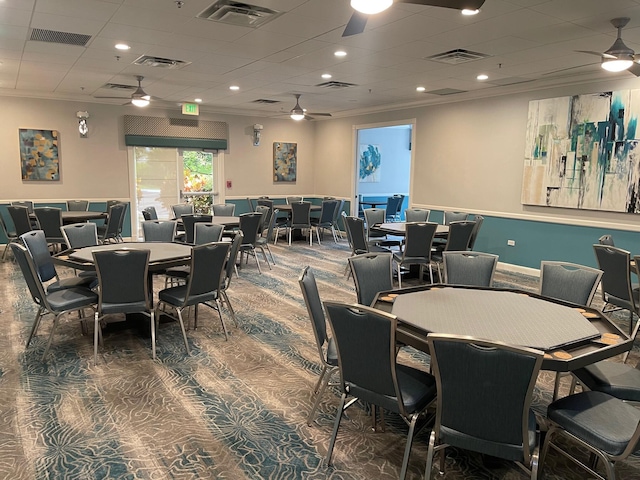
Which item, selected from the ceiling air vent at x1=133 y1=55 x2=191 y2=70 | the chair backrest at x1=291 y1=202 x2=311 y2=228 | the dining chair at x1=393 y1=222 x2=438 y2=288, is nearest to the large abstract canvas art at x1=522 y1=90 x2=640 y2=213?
the dining chair at x1=393 y1=222 x2=438 y2=288

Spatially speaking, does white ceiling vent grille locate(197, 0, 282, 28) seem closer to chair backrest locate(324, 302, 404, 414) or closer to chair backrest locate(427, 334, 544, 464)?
chair backrest locate(324, 302, 404, 414)

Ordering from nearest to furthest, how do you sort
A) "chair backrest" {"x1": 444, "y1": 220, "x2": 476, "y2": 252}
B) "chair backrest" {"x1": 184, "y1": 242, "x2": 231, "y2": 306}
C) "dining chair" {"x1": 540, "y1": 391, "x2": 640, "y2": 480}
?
1. "dining chair" {"x1": 540, "y1": 391, "x2": 640, "y2": 480}
2. "chair backrest" {"x1": 184, "y1": 242, "x2": 231, "y2": 306}
3. "chair backrest" {"x1": 444, "y1": 220, "x2": 476, "y2": 252}

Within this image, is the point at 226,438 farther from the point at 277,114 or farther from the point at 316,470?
the point at 277,114

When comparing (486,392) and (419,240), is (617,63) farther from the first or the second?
(486,392)

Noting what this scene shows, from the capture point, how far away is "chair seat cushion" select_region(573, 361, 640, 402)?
249 centimetres

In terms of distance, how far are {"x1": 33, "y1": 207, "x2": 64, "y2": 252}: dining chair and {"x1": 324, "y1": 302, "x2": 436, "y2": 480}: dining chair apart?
6166mm

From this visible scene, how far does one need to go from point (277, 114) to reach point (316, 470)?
382 inches

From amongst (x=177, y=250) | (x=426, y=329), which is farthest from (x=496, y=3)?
(x=177, y=250)

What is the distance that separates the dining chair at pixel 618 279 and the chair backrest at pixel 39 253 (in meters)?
4.97

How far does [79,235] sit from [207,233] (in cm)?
137

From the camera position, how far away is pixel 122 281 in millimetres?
3744

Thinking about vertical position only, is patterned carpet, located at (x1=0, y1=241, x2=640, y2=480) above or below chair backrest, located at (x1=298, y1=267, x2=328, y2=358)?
below

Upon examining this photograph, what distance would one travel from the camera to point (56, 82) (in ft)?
24.9

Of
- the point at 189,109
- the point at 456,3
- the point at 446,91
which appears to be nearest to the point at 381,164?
the point at 446,91
